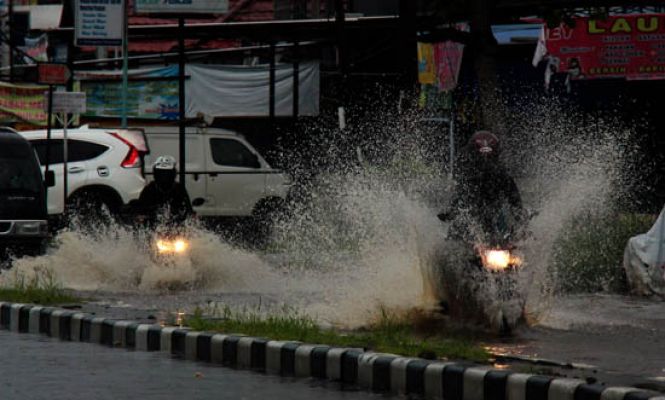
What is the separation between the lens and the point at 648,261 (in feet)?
51.2

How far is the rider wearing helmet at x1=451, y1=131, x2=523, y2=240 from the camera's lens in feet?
38.6

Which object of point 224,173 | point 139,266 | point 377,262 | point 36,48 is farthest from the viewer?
point 36,48

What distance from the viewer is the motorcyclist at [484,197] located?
38.6ft

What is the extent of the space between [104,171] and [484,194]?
15.7 m

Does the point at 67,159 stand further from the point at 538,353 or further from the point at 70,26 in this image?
the point at 538,353

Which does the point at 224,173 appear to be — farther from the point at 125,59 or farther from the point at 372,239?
the point at 372,239

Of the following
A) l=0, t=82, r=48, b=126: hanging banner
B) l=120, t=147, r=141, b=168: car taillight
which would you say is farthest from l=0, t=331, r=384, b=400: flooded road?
l=0, t=82, r=48, b=126: hanging banner

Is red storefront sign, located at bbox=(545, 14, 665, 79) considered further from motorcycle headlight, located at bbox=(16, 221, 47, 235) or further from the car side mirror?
motorcycle headlight, located at bbox=(16, 221, 47, 235)

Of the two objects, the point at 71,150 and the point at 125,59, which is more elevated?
the point at 125,59

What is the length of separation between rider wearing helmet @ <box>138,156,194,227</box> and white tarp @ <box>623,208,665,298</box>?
15.6ft

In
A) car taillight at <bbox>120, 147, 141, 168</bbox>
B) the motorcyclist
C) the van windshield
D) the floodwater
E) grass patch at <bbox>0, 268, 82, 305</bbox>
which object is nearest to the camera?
the motorcyclist

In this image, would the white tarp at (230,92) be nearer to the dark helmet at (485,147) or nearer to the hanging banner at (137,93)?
the hanging banner at (137,93)

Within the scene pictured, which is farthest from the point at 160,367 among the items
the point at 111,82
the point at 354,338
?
the point at 111,82

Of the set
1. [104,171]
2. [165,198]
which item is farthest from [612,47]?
[165,198]
